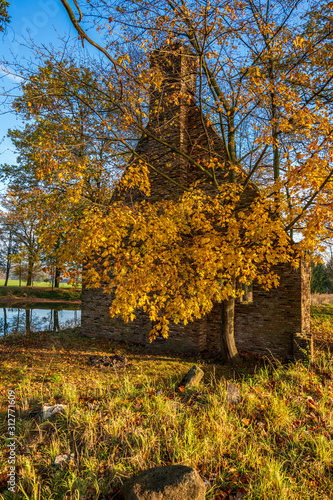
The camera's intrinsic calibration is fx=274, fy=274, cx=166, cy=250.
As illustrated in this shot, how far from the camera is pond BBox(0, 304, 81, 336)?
596 inches

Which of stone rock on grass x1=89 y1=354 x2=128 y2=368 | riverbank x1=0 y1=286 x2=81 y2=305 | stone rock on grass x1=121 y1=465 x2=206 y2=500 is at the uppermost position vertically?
stone rock on grass x1=121 y1=465 x2=206 y2=500

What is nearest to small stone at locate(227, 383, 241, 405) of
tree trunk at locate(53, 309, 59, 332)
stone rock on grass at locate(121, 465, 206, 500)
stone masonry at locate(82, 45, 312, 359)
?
stone rock on grass at locate(121, 465, 206, 500)

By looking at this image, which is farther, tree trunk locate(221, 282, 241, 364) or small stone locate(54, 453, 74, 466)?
tree trunk locate(221, 282, 241, 364)

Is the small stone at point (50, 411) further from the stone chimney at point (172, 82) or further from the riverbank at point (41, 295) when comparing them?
the riverbank at point (41, 295)

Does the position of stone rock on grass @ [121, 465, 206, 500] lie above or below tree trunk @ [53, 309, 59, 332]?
above

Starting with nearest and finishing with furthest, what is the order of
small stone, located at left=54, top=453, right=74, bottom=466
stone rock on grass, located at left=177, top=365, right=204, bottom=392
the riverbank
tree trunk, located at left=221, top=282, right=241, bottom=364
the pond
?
small stone, located at left=54, top=453, right=74, bottom=466 < stone rock on grass, located at left=177, top=365, right=204, bottom=392 < tree trunk, located at left=221, top=282, right=241, bottom=364 < the pond < the riverbank

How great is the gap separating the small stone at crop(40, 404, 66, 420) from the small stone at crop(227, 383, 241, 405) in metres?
2.69

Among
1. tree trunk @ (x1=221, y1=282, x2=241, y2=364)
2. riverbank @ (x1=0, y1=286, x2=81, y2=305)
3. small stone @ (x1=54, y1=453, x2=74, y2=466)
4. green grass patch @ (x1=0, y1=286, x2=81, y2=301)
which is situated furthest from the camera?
green grass patch @ (x1=0, y1=286, x2=81, y2=301)

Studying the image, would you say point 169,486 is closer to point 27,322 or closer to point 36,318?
point 27,322

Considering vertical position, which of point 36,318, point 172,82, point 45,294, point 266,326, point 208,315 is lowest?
point 36,318

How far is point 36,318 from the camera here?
1842 centimetres

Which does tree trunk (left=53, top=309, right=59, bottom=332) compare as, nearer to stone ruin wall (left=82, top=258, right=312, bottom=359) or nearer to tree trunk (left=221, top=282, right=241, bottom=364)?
stone ruin wall (left=82, top=258, right=312, bottom=359)

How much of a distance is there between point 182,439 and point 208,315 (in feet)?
22.2

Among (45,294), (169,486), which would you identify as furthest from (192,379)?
(45,294)
